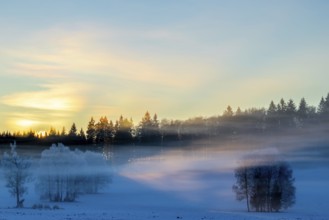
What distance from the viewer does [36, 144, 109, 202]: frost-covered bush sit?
124812 millimetres

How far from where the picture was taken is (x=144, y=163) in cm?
19300

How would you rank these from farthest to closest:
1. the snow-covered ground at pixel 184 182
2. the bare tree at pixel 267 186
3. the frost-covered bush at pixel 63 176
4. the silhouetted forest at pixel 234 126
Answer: the silhouetted forest at pixel 234 126 → the frost-covered bush at pixel 63 176 → the snow-covered ground at pixel 184 182 → the bare tree at pixel 267 186

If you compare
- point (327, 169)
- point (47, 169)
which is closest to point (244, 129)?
point (327, 169)

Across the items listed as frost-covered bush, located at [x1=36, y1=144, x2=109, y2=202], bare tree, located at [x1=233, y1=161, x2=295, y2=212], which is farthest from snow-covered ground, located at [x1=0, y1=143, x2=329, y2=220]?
frost-covered bush, located at [x1=36, y1=144, x2=109, y2=202]

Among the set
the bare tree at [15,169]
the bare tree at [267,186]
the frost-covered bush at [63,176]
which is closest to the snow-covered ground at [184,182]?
the bare tree at [267,186]

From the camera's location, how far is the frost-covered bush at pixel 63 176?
124812 mm

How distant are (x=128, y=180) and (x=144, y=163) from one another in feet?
90.2

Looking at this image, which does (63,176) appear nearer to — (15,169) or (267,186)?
(15,169)

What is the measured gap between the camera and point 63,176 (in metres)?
129

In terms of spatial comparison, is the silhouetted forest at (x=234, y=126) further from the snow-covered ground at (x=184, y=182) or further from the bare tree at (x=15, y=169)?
the bare tree at (x=15, y=169)

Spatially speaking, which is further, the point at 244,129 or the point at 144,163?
the point at 144,163

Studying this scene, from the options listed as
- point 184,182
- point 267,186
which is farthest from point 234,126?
point 267,186

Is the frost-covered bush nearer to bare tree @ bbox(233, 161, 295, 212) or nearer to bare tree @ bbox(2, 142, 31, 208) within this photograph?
bare tree @ bbox(2, 142, 31, 208)

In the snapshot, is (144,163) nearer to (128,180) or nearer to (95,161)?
(128,180)
